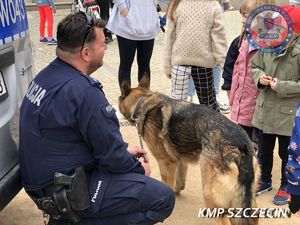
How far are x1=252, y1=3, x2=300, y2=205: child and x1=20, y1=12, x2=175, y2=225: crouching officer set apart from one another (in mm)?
1396

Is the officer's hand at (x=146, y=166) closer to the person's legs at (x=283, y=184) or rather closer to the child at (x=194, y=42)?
the person's legs at (x=283, y=184)

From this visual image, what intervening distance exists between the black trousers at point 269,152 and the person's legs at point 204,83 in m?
1.13

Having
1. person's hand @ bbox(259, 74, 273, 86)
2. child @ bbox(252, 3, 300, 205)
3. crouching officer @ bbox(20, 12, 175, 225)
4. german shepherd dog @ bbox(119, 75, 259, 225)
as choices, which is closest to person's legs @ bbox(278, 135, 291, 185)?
child @ bbox(252, 3, 300, 205)

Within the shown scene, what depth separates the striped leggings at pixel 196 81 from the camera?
484 cm

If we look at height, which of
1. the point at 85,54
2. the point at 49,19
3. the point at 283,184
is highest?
the point at 85,54

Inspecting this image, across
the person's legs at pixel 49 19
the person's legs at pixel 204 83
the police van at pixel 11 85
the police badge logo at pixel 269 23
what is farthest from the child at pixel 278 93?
the person's legs at pixel 49 19

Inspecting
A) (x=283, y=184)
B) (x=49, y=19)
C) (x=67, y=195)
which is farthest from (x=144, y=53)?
(x=49, y=19)

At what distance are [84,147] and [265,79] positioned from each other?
1.71 meters

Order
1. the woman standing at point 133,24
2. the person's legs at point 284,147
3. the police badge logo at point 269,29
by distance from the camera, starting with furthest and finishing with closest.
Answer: the woman standing at point 133,24
the person's legs at point 284,147
the police badge logo at point 269,29

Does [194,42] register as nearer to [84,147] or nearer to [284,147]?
[284,147]

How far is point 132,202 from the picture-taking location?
2.73 m

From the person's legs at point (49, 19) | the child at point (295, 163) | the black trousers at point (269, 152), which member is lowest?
the person's legs at point (49, 19)

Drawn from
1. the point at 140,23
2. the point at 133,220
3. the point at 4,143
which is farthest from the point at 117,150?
the point at 140,23

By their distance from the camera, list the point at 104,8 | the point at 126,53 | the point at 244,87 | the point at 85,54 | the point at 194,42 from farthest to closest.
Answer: the point at 104,8, the point at 126,53, the point at 194,42, the point at 244,87, the point at 85,54
